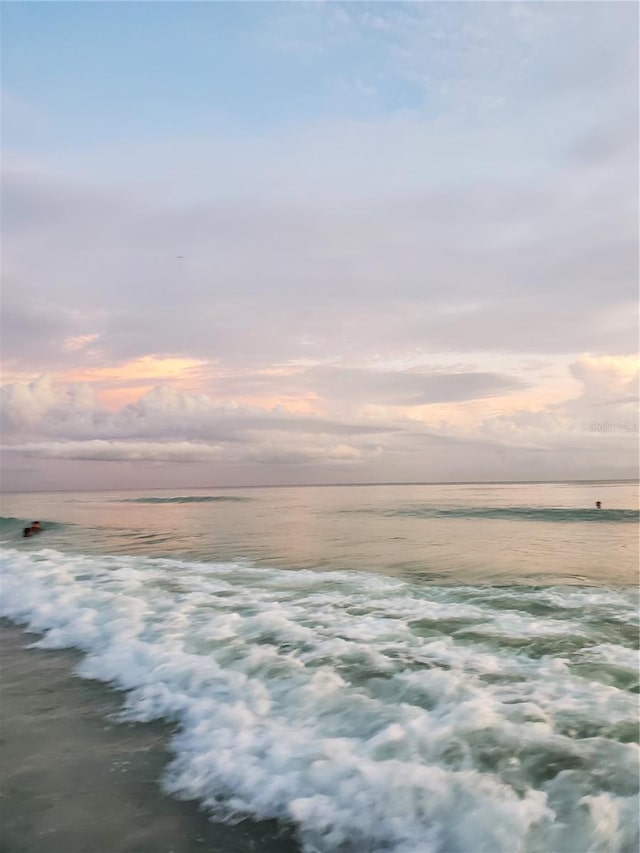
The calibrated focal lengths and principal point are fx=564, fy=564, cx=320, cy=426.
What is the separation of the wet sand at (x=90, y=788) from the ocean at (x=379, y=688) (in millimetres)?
189

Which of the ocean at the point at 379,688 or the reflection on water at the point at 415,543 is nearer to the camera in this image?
the ocean at the point at 379,688

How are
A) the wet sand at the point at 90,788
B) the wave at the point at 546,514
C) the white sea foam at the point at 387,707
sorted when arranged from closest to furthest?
1. the wet sand at the point at 90,788
2. the white sea foam at the point at 387,707
3. the wave at the point at 546,514

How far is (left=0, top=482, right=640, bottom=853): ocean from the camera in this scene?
4285mm

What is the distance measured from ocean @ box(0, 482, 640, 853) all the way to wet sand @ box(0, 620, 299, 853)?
0.19 m

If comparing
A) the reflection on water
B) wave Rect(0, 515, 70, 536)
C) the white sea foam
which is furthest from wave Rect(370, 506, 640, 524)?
the white sea foam

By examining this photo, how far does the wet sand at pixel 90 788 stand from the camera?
12.9ft

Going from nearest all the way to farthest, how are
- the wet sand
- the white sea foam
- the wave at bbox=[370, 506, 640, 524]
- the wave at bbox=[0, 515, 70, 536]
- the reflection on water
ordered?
the wet sand < the white sea foam < the reflection on water < the wave at bbox=[0, 515, 70, 536] < the wave at bbox=[370, 506, 640, 524]

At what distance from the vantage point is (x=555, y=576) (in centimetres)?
1434

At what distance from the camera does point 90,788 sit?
4559 millimetres

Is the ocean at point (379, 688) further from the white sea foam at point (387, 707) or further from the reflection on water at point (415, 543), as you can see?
the reflection on water at point (415, 543)

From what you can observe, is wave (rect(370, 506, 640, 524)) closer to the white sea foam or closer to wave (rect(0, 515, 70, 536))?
wave (rect(0, 515, 70, 536))

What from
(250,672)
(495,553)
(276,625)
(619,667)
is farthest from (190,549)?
(619,667)

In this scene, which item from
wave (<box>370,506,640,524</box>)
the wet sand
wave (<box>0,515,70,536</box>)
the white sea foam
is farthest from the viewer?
wave (<box>370,506,640,524</box>)

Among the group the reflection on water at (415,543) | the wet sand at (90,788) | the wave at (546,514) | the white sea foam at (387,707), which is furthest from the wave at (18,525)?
the wet sand at (90,788)
